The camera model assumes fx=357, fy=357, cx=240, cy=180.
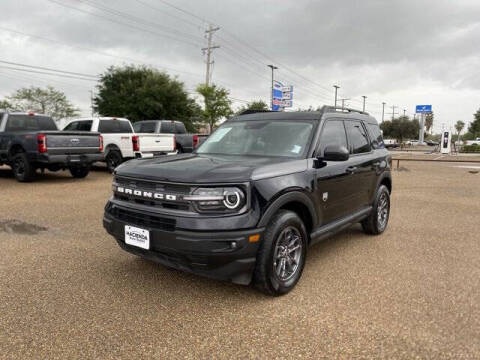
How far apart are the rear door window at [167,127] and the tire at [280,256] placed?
11.5 metres

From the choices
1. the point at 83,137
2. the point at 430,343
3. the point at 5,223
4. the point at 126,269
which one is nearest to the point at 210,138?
the point at 126,269

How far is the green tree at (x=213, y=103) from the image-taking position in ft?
103

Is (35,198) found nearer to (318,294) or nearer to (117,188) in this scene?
(117,188)

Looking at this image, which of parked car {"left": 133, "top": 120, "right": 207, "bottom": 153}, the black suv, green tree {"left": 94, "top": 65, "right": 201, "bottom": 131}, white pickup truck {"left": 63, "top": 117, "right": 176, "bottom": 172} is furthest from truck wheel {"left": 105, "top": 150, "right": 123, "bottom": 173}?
green tree {"left": 94, "top": 65, "right": 201, "bottom": 131}

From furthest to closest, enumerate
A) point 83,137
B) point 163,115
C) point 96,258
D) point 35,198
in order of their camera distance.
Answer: point 163,115 → point 83,137 → point 35,198 → point 96,258

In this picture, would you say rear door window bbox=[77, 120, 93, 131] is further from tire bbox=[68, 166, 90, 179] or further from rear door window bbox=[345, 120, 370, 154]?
rear door window bbox=[345, 120, 370, 154]

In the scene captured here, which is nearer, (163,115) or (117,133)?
(117,133)

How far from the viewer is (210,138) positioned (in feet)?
15.5

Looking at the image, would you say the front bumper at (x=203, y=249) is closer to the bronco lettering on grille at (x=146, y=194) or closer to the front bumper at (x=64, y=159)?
the bronco lettering on grille at (x=146, y=194)

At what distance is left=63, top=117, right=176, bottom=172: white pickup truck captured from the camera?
1194 centimetres

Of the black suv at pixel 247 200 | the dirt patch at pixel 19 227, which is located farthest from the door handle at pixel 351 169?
the dirt patch at pixel 19 227

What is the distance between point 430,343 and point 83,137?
9744 mm

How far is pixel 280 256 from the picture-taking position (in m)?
3.34

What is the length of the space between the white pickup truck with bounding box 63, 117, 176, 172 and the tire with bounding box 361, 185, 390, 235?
8288mm
